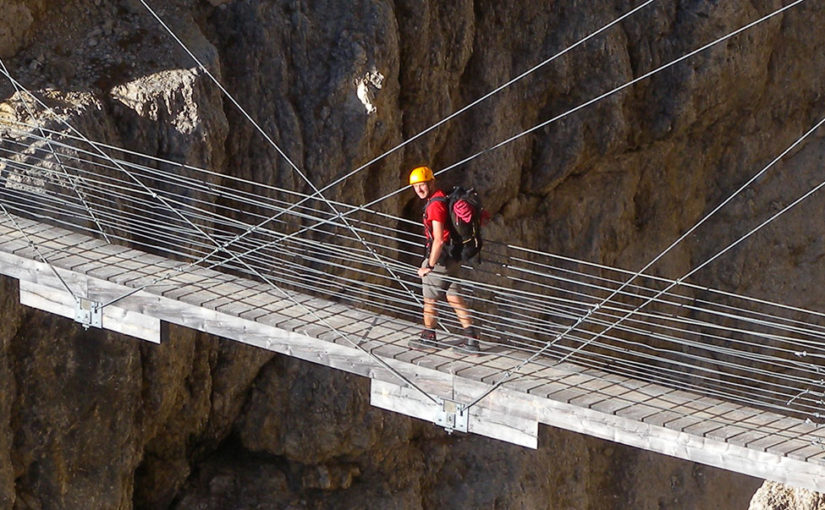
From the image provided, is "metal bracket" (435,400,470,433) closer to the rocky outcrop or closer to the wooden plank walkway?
the wooden plank walkway

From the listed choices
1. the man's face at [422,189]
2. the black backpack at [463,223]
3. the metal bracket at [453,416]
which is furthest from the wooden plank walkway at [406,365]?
the man's face at [422,189]

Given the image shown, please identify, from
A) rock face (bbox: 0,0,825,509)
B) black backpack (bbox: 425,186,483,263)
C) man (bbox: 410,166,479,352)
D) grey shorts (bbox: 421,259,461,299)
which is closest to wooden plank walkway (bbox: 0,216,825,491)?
man (bbox: 410,166,479,352)

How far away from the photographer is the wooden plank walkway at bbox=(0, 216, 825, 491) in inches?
254

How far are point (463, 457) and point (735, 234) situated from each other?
13.0 feet

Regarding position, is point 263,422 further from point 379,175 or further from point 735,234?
point 735,234

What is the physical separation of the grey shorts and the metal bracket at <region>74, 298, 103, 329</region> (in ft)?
5.77

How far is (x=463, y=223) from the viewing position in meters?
7.38

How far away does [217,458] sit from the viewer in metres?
10.8

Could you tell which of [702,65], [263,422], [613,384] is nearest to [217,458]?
[263,422]

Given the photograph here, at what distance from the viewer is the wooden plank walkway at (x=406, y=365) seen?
645cm

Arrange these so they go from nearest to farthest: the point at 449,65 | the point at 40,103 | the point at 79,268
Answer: the point at 79,268 < the point at 40,103 < the point at 449,65

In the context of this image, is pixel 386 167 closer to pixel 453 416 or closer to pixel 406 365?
pixel 406 365

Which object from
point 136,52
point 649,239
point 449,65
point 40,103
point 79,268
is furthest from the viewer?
point 649,239

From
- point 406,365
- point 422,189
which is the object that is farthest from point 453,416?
point 422,189
